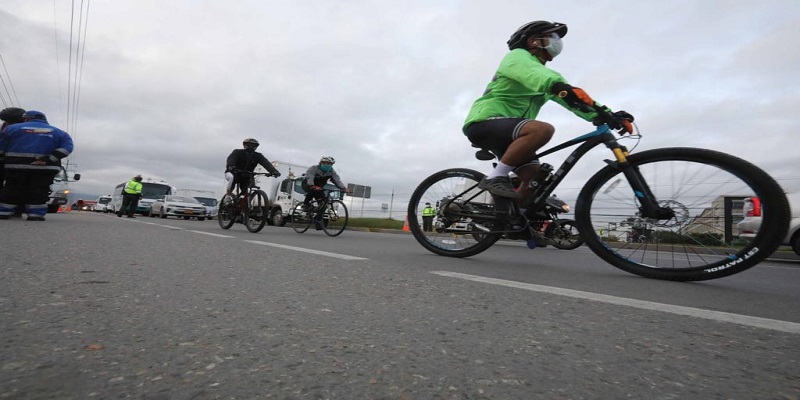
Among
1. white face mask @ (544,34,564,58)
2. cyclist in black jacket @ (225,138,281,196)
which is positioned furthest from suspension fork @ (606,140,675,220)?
cyclist in black jacket @ (225,138,281,196)

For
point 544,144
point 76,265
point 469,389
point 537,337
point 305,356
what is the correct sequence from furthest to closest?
point 544,144
point 76,265
point 537,337
point 305,356
point 469,389

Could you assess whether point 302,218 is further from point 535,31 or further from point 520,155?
point 535,31

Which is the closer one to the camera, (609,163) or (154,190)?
(609,163)

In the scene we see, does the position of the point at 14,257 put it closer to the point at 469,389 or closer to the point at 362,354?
the point at 362,354

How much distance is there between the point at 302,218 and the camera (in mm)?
9047

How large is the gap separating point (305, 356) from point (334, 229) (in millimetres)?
7980

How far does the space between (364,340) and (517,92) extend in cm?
298

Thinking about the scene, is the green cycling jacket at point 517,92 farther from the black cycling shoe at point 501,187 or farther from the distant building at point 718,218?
the distant building at point 718,218

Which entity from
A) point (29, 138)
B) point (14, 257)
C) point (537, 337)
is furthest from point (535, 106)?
point (29, 138)

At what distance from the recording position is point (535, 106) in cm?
367

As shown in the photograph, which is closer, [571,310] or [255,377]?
[255,377]

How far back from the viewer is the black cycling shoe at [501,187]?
3.41m

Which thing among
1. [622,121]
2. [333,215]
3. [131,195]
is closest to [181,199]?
[131,195]

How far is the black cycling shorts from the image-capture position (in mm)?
3391
